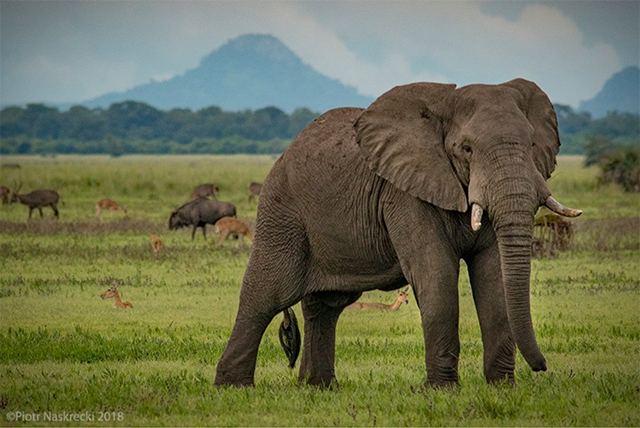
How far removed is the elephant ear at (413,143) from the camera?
8469 millimetres

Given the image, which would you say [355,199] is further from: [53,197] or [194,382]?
[53,197]

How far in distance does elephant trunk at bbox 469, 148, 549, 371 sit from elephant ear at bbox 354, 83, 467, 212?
40 cm

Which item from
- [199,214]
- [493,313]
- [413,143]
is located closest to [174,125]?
[199,214]

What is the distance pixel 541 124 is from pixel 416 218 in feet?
3.92

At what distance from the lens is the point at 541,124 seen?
345 inches

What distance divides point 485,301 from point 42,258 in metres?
13.5

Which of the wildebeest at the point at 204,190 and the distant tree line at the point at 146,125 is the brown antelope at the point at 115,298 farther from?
the distant tree line at the point at 146,125

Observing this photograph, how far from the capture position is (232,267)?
64.8 ft

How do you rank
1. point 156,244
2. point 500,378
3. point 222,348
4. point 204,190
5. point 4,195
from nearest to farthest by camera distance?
point 500,378
point 222,348
point 156,244
point 4,195
point 204,190

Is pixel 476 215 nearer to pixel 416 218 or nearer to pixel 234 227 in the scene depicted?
pixel 416 218

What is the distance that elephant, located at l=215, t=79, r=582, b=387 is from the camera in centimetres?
808

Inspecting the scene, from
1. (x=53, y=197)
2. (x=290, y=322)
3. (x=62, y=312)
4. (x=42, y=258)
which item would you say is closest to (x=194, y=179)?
(x=53, y=197)

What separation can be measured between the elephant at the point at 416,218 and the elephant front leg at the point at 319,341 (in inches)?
0.5

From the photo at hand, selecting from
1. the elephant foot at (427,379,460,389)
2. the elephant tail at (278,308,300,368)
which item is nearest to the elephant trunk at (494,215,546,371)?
the elephant foot at (427,379,460,389)
